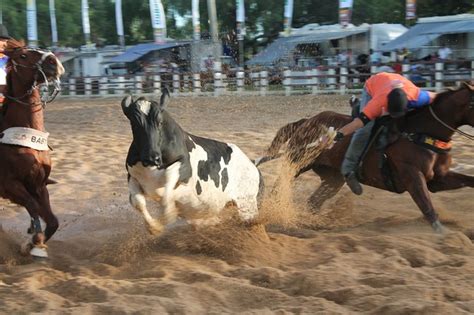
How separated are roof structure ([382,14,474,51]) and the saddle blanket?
1931cm

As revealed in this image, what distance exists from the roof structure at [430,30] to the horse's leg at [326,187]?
54.7 feet

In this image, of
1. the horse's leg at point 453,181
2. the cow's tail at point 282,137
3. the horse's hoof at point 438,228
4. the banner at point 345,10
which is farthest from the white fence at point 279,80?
the horse's hoof at point 438,228

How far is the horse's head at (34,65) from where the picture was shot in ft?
17.5

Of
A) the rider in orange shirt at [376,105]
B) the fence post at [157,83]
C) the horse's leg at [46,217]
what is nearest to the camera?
the horse's leg at [46,217]

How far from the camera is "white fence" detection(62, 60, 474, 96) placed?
18328 millimetres

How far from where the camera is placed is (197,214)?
5.36m

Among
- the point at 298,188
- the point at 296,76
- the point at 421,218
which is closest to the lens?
the point at 421,218

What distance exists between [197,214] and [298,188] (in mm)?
3195

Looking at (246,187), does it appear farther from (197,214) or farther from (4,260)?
(4,260)

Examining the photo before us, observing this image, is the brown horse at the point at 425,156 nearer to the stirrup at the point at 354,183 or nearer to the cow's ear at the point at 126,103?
the stirrup at the point at 354,183

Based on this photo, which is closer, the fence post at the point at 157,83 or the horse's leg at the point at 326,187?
the horse's leg at the point at 326,187

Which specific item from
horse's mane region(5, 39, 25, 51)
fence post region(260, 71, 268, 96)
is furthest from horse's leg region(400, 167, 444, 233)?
fence post region(260, 71, 268, 96)

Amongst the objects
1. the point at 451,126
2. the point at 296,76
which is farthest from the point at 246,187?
the point at 296,76

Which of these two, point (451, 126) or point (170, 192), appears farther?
point (451, 126)
